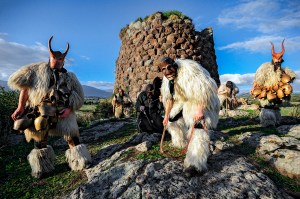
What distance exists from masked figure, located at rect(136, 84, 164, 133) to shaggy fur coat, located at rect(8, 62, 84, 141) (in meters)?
2.34

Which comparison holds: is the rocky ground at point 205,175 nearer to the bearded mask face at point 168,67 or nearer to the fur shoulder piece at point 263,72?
the bearded mask face at point 168,67

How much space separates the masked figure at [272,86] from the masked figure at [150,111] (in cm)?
292

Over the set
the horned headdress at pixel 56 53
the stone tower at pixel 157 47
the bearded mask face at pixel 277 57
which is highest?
the stone tower at pixel 157 47

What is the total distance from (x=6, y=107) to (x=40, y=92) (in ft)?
18.0

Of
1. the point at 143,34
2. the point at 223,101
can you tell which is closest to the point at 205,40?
the point at 143,34

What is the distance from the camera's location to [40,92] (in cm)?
473

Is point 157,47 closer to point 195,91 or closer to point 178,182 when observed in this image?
point 195,91

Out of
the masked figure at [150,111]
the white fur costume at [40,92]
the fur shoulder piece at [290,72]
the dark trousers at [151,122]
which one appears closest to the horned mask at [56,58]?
the white fur costume at [40,92]

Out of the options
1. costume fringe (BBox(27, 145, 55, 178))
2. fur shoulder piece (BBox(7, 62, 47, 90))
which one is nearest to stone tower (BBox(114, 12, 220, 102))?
fur shoulder piece (BBox(7, 62, 47, 90))

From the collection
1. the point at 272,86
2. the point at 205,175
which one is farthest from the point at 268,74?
the point at 205,175

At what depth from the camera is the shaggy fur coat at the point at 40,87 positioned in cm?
470

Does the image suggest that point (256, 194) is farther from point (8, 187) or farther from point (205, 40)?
point (205, 40)

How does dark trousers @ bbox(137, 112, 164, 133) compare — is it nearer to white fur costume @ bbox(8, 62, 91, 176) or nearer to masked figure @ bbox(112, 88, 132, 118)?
white fur costume @ bbox(8, 62, 91, 176)

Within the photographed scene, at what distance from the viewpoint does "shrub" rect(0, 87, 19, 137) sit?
8552 mm
